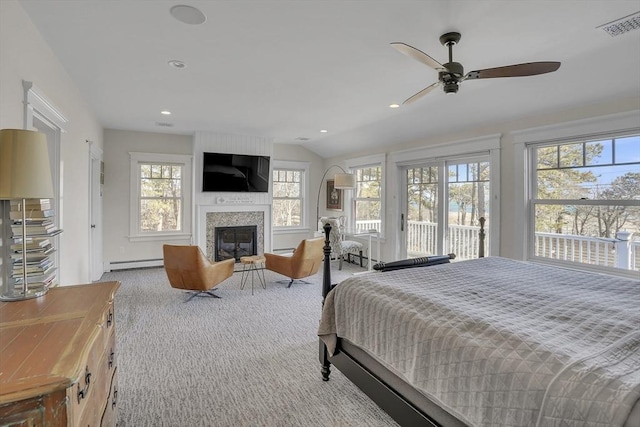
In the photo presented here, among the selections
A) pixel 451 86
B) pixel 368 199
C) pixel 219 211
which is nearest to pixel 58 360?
pixel 451 86

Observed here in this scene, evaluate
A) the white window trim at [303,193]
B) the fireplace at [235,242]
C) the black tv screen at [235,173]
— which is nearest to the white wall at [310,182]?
the white window trim at [303,193]

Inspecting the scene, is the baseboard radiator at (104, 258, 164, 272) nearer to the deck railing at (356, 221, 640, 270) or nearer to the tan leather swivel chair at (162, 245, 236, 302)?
the tan leather swivel chair at (162, 245, 236, 302)

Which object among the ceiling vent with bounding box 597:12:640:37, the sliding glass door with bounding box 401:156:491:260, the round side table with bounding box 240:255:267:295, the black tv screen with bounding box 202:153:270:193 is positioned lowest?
the round side table with bounding box 240:255:267:295

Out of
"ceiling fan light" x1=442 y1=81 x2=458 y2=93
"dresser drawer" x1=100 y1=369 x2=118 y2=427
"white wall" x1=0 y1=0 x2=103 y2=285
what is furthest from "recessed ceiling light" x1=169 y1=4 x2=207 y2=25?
"dresser drawer" x1=100 y1=369 x2=118 y2=427

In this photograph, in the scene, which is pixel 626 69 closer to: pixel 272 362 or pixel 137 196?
pixel 272 362

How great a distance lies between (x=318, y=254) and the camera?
16.3 feet

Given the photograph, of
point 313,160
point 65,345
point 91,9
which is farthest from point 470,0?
point 313,160

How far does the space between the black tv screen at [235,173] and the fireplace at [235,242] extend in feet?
2.75

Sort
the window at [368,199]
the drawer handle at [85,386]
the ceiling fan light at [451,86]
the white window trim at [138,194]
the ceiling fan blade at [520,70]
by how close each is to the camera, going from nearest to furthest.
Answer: the drawer handle at [85,386], the ceiling fan blade at [520,70], the ceiling fan light at [451,86], the white window trim at [138,194], the window at [368,199]

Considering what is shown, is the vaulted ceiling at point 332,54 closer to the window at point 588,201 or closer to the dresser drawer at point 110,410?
the window at point 588,201

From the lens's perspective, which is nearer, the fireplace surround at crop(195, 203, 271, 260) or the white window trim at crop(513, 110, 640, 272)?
the white window trim at crop(513, 110, 640, 272)

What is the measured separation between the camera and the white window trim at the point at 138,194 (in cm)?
611

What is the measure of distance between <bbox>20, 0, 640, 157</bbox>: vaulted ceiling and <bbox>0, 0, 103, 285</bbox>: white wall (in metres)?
0.16

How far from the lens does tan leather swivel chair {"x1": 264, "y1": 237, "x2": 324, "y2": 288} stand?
479 cm
